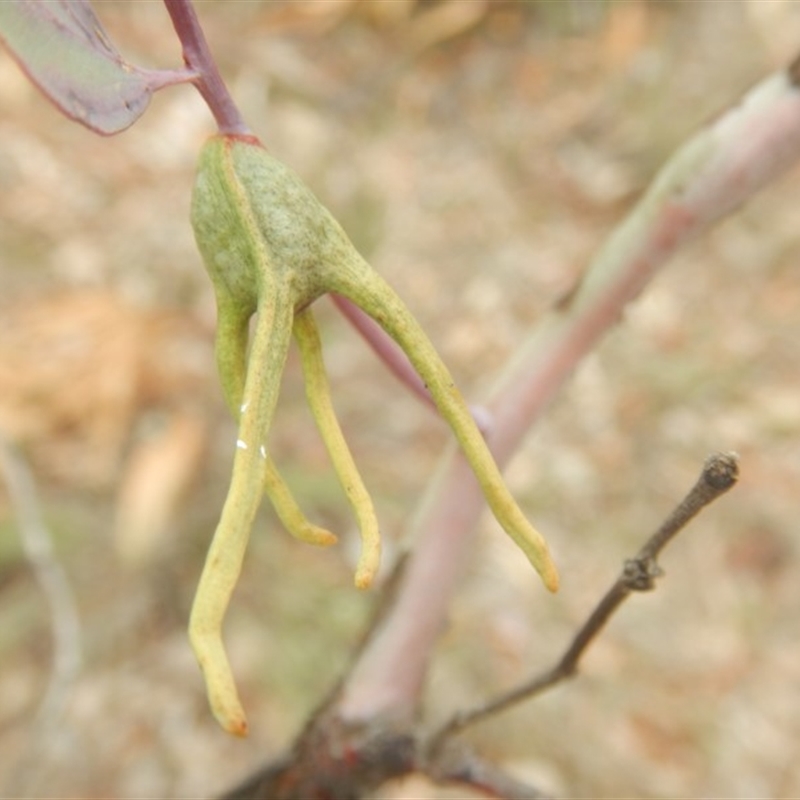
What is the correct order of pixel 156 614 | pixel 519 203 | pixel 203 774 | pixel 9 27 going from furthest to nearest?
pixel 519 203 → pixel 156 614 → pixel 203 774 → pixel 9 27

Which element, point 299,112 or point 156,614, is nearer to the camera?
point 156,614

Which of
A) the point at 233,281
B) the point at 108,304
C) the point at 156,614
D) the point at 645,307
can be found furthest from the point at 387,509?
the point at 233,281

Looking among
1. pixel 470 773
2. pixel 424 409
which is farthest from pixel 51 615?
pixel 470 773

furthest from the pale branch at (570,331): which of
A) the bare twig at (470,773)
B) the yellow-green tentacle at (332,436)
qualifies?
the yellow-green tentacle at (332,436)

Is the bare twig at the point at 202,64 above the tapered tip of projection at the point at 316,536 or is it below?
above

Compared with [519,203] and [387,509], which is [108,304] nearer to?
[387,509]

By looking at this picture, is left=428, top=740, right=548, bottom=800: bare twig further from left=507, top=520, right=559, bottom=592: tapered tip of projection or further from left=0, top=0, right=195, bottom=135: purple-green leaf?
left=0, top=0, right=195, bottom=135: purple-green leaf

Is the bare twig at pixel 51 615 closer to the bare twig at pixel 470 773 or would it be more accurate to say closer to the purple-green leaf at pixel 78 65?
the bare twig at pixel 470 773
